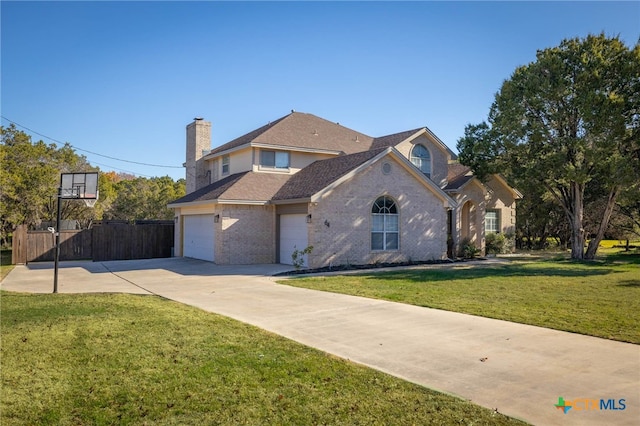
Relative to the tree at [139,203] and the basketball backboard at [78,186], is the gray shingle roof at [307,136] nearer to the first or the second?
the basketball backboard at [78,186]

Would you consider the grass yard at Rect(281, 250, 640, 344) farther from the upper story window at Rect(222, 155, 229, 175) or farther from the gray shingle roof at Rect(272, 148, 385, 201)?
the upper story window at Rect(222, 155, 229, 175)

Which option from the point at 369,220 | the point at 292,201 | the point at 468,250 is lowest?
Result: the point at 468,250

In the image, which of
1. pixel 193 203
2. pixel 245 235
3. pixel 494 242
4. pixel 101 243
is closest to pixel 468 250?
pixel 494 242

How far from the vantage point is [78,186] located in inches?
599

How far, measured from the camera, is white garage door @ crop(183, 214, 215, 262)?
939 inches

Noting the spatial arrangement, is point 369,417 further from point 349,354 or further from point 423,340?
point 423,340

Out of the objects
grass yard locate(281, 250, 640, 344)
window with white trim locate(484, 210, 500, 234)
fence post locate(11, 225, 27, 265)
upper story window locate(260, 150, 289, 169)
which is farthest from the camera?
window with white trim locate(484, 210, 500, 234)

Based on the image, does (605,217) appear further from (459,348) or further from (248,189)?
(459,348)

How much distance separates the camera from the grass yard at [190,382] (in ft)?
17.0

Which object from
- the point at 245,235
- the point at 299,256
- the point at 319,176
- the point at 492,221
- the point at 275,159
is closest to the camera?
the point at 299,256

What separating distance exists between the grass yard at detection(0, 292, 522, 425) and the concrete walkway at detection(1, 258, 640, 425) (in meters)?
0.57

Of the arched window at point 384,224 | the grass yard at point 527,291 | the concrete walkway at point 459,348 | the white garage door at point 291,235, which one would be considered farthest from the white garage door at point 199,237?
the concrete walkway at point 459,348

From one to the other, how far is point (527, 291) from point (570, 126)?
1500 centimetres

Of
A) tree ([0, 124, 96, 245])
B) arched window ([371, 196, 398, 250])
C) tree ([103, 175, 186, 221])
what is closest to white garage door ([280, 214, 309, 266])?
arched window ([371, 196, 398, 250])
